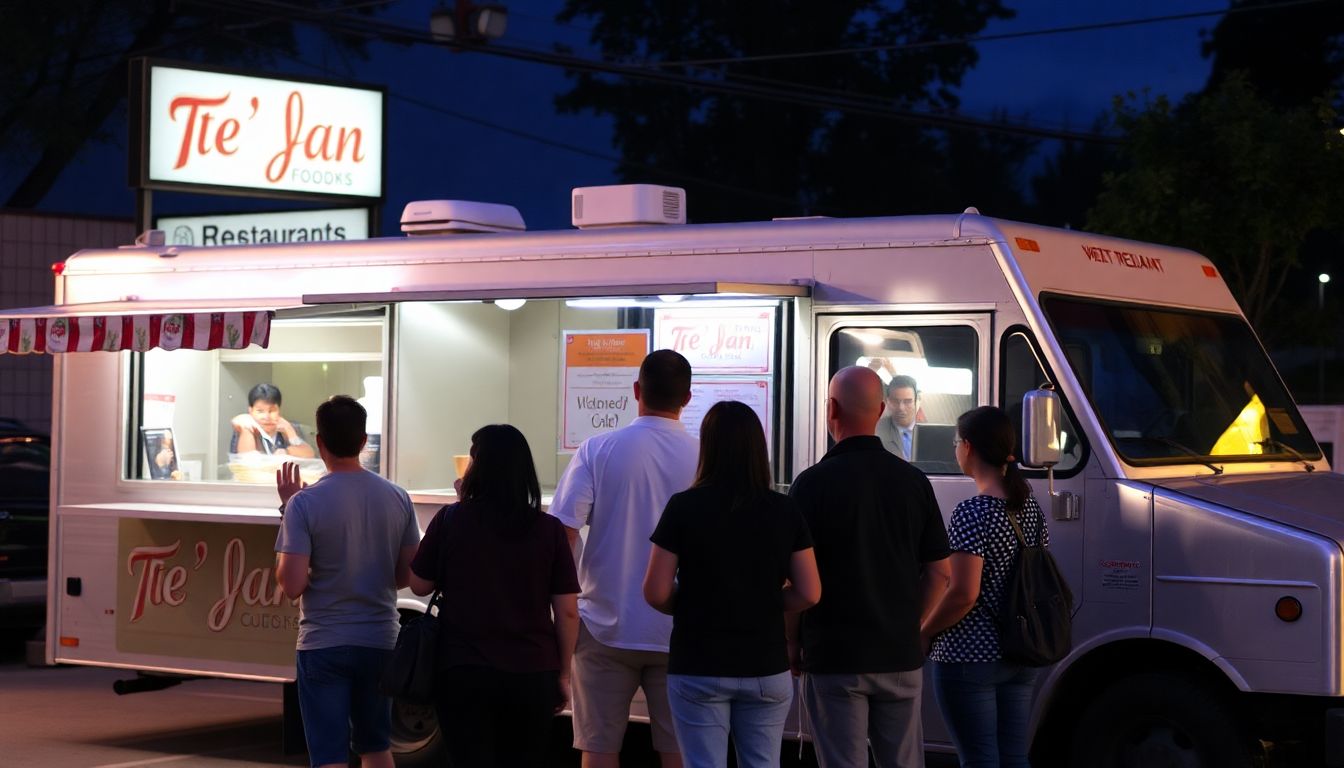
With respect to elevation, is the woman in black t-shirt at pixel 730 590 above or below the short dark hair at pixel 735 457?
below

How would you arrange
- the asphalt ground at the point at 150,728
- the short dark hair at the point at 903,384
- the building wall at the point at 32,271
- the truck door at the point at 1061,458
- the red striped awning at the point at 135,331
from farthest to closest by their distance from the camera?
1. the building wall at the point at 32,271
2. the asphalt ground at the point at 150,728
3. the red striped awning at the point at 135,331
4. the short dark hair at the point at 903,384
5. the truck door at the point at 1061,458

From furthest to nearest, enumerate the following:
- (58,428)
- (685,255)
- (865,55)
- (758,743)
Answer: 1. (865,55)
2. (58,428)
3. (685,255)
4. (758,743)

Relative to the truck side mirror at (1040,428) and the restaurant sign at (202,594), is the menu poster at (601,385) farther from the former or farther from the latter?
the truck side mirror at (1040,428)

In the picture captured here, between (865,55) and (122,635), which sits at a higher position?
(865,55)

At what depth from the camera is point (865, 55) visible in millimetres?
38469

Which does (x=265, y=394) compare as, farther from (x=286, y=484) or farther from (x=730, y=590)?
(x=730, y=590)

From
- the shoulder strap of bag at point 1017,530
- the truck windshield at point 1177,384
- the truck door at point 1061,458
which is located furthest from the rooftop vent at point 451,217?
the shoulder strap of bag at point 1017,530

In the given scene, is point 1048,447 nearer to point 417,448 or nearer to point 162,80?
point 417,448

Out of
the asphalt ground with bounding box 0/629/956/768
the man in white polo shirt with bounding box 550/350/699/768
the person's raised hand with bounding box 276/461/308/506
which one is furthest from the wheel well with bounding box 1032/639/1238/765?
the person's raised hand with bounding box 276/461/308/506

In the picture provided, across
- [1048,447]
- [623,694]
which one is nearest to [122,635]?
[623,694]

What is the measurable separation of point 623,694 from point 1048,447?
78.9 inches

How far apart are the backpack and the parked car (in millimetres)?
8789

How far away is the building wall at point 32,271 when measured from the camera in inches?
818

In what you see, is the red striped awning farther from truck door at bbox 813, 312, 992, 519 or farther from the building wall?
the building wall
